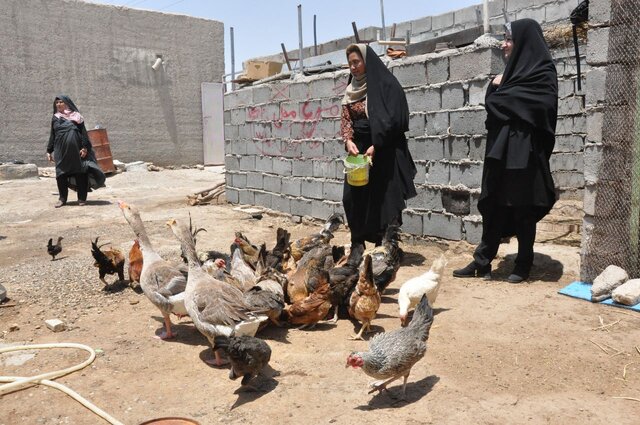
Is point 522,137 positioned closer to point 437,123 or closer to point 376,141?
point 376,141

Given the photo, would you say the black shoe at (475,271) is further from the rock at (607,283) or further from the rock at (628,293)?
the rock at (628,293)

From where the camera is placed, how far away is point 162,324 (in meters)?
4.89

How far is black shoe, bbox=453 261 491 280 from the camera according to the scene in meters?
5.77

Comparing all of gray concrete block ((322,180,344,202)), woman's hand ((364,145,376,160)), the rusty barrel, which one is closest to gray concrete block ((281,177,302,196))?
gray concrete block ((322,180,344,202))

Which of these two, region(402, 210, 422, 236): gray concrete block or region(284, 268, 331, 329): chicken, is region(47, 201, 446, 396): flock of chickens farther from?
region(402, 210, 422, 236): gray concrete block

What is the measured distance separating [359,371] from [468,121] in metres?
3.72

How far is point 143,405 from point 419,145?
482 cm

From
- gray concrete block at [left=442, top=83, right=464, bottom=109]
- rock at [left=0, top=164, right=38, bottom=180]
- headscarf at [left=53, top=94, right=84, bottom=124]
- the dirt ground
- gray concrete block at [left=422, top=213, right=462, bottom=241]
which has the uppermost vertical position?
headscarf at [left=53, top=94, right=84, bottom=124]

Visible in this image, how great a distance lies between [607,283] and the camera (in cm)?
489

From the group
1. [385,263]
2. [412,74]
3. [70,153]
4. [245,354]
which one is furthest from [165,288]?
[70,153]

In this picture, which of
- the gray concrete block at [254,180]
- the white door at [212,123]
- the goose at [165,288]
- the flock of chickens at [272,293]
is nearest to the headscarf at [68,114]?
the gray concrete block at [254,180]

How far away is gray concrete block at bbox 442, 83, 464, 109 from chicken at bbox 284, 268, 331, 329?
3028 millimetres

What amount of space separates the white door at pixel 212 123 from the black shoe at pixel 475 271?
629 inches

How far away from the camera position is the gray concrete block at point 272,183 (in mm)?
9891
